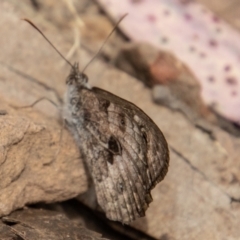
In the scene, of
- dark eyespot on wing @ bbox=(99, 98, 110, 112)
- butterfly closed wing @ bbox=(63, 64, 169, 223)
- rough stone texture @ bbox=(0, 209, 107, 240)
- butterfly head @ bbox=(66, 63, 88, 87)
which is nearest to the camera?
rough stone texture @ bbox=(0, 209, 107, 240)

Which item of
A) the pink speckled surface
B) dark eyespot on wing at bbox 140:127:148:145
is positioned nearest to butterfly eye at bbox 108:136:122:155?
dark eyespot on wing at bbox 140:127:148:145

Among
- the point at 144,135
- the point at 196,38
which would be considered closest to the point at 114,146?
the point at 144,135

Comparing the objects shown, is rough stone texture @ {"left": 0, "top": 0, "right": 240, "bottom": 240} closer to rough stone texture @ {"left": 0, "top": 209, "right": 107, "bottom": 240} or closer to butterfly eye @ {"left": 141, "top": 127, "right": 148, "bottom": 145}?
rough stone texture @ {"left": 0, "top": 209, "right": 107, "bottom": 240}

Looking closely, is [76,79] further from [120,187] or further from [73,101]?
[120,187]

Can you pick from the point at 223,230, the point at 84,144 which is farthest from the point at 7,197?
the point at 223,230

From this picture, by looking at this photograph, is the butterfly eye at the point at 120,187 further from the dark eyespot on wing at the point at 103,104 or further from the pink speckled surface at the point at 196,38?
the pink speckled surface at the point at 196,38

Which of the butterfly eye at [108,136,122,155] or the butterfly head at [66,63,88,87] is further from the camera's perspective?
the butterfly head at [66,63,88,87]

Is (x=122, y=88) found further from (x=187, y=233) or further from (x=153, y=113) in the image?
(x=187, y=233)

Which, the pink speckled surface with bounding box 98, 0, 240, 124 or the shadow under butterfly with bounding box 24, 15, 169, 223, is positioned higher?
the pink speckled surface with bounding box 98, 0, 240, 124
